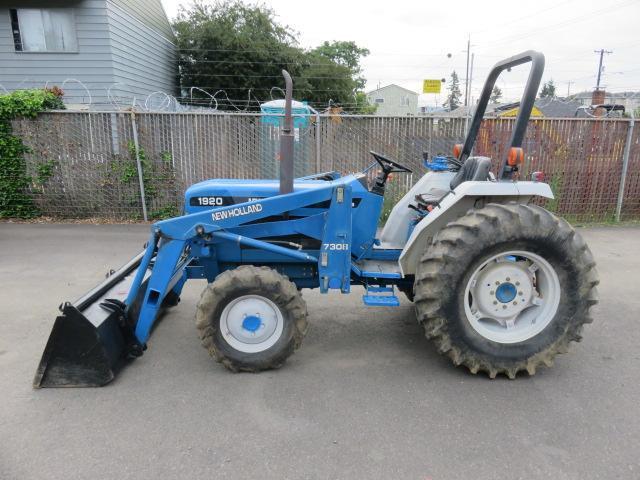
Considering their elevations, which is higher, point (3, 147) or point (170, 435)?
point (3, 147)

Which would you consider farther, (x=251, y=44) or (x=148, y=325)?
(x=251, y=44)

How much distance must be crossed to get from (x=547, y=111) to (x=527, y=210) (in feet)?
48.9

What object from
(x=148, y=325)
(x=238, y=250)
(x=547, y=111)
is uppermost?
(x=547, y=111)

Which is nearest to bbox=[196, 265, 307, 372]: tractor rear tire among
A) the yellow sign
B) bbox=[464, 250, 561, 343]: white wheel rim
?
bbox=[464, 250, 561, 343]: white wheel rim

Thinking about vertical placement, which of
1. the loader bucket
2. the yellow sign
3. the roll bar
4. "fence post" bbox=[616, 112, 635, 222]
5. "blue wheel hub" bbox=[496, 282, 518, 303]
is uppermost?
the yellow sign

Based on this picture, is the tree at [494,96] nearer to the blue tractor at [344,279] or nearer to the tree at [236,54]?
the blue tractor at [344,279]

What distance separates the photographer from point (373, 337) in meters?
3.97

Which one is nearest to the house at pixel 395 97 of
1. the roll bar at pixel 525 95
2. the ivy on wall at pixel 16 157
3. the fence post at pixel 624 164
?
the fence post at pixel 624 164

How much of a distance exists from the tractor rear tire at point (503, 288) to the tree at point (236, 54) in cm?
1727

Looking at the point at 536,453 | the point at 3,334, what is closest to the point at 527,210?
the point at 536,453

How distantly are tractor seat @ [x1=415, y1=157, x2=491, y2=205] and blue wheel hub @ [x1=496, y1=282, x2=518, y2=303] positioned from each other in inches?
32.3

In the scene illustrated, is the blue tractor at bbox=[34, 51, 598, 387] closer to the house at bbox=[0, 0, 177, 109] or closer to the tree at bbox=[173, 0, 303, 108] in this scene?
the house at bbox=[0, 0, 177, 109]

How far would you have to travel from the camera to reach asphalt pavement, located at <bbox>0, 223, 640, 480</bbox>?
2.42 metres

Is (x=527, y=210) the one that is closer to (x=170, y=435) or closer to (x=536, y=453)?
(x=536, y=453)
